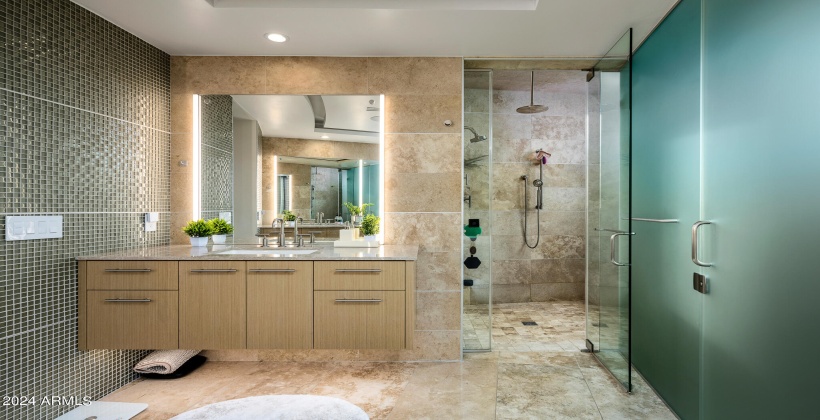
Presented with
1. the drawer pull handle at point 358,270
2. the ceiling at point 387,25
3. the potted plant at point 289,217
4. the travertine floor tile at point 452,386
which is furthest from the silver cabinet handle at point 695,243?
the potted plant at point 289,217

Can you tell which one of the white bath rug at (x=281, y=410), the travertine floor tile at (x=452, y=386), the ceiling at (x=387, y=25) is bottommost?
the travertine floor tile at (x=452, y=386)

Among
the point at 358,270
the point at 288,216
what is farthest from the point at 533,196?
the point at 358,270

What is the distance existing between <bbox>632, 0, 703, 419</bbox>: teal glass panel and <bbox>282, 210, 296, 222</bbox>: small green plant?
244 cm

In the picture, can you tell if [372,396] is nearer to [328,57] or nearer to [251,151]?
[251,151]

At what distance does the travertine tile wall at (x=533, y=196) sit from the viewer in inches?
193

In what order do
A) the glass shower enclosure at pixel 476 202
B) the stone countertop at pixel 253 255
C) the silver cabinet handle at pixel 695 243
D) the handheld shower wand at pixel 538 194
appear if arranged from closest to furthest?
the silver cabinet handle at pixel 695 243, the stone countertop at pixel 253 255, the glass shower enclosure at pixel 476 202, the handheld shower wand at pixel 538 194

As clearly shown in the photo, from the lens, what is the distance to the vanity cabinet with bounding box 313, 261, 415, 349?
2455 millimetres

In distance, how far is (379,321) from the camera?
96.9 inches

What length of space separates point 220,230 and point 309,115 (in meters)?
1.10

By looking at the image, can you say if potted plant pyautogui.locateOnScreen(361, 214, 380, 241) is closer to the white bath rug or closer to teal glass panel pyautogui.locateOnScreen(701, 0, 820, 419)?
the white bath rug

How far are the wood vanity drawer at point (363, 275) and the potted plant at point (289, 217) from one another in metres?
0.84

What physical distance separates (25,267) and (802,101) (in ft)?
11.1

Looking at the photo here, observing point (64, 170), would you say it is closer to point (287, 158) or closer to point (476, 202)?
point (287, 158)

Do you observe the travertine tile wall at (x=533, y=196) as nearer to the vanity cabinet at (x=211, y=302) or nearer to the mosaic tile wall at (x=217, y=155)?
the mosaic tile wall at (x=217, y=155)
